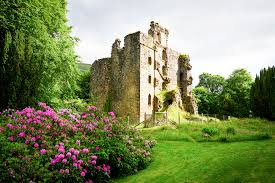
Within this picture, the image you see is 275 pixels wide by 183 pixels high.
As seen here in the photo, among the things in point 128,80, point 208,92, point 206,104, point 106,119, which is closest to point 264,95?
point 128,80

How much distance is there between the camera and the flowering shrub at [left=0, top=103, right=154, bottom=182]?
838 centimetres

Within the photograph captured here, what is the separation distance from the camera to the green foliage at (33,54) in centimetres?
1357

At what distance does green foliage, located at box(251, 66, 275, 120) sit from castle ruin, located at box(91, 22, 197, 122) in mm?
7827

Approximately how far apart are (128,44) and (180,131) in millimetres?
15903

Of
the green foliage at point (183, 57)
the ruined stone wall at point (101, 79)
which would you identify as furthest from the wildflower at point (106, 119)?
the green foliage at point (183, 57)

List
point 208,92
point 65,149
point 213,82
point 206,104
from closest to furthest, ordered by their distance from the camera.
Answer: point 65,149 → point 206,104 → point 208,92 → point 213,82

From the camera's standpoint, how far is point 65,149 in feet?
31.2

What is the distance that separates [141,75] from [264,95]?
13841 millimetres

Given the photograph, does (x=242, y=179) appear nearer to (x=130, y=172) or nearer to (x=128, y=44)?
(x=130, y=172)

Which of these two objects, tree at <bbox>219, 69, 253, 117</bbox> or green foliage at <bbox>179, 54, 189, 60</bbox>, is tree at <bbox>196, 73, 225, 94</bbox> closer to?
tree at <bbox>219, 69, 253, 117</bbox>

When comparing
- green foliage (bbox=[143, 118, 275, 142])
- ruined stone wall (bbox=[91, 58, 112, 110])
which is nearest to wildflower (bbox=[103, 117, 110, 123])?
green foliage (bbox=[143, 118, 275, 142])

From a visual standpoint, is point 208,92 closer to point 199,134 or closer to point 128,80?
point 128,80

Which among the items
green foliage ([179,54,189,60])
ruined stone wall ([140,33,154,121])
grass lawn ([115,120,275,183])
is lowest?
grass lawn ([115,120,275,183])

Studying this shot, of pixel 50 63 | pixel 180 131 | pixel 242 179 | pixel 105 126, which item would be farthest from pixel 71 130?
pixel 180 131
